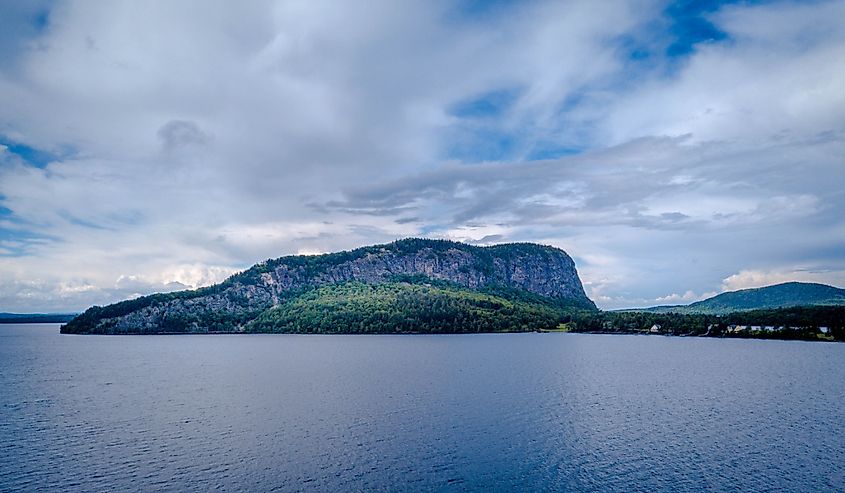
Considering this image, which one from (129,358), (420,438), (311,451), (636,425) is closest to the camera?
(311,451)

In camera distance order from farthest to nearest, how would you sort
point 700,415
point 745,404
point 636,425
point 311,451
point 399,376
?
1. point 399,376
2. point 745,404
3. point 700,415
4. point 636,425
5. point 311,451

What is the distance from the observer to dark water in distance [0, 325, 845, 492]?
144 ft

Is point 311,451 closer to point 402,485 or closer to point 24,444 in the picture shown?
point 402,485

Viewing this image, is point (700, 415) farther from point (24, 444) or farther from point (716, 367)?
point (24, 444)

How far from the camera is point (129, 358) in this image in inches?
5930

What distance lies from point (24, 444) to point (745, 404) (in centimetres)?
9565

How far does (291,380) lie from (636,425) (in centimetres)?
6686

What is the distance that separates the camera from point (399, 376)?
10669 cm

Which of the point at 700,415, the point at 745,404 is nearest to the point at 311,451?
the point at 700,415

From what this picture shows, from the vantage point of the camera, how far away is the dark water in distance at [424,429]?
44031mm

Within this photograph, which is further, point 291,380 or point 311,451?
point 291,380

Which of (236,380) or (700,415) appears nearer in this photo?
(700,415)

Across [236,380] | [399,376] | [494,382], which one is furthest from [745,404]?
[236,380]

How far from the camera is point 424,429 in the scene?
60.9 m
